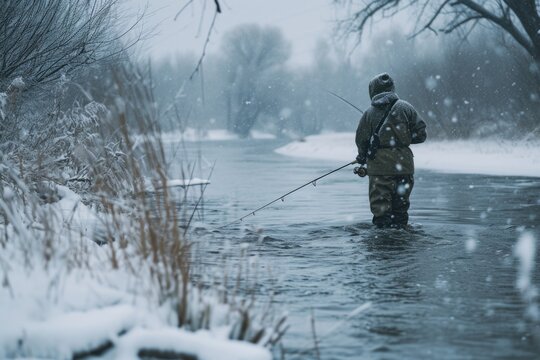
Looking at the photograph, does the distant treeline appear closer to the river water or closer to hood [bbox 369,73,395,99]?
the river water

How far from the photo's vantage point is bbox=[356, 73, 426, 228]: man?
8.05 m

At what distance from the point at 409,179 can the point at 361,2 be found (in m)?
14.7

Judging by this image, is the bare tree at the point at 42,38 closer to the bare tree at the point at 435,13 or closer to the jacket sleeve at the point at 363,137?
the jacket sleeve at the point at 363,137

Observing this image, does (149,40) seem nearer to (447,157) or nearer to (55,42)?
(55,42)

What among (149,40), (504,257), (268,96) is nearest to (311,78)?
(268,96)

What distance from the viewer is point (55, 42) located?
10.2 meters

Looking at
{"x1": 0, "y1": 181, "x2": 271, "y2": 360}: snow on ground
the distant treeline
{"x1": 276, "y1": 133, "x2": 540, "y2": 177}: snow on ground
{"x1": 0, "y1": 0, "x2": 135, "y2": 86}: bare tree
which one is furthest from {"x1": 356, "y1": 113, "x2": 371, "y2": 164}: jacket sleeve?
the distant treeline

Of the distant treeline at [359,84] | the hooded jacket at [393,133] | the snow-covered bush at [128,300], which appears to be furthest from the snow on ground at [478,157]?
the snow-covered bush at [128,300]

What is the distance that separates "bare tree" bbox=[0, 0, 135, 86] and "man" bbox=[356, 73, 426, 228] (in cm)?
384

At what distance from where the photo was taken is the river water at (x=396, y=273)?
4.13m

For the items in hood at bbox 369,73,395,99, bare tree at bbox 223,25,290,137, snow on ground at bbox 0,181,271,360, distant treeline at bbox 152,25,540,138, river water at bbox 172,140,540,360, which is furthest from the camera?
bare tree at bbox 223,25,290,137

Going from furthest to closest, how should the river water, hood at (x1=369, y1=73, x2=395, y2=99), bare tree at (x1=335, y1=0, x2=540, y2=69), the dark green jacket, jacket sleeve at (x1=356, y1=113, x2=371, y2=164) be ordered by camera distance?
bare tree at (x1=335, y1=0, x2=540, y2=69), hood at (x1=369, y1=73, x2=395, y2=99), jacket sleeve at (x1=356, y1=113, x2=371, y2=164), the dark green jacket, the river water

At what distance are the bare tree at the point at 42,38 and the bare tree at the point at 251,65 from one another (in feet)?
217

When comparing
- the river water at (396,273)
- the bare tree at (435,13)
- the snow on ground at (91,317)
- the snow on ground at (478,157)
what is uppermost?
the bare tree at (435,13)
